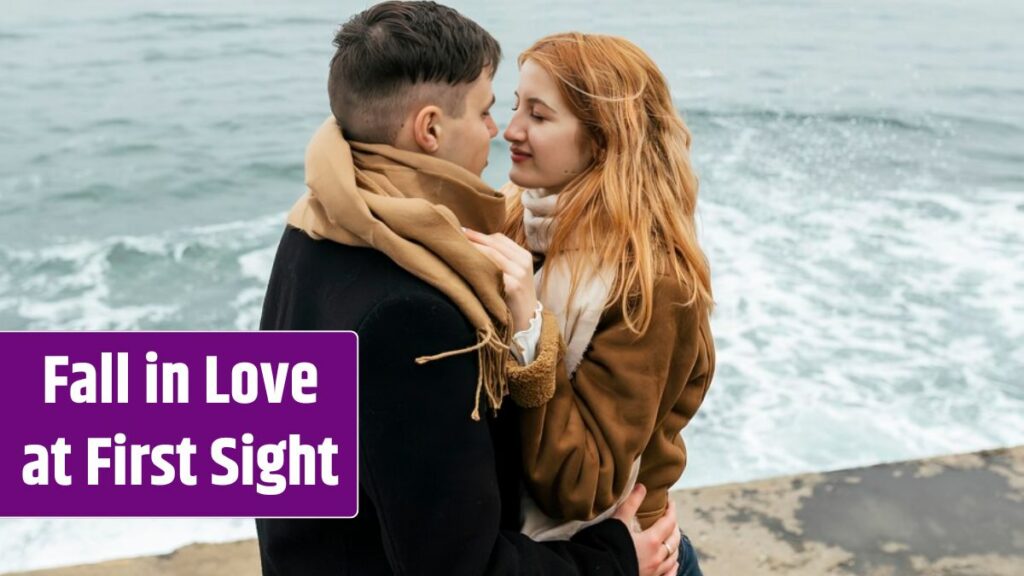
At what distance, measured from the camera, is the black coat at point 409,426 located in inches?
59.0

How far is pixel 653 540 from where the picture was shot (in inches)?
79.3

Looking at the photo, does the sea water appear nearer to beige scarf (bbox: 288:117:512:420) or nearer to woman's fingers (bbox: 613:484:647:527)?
woman's fingers (bbox: 613:484:647:527)

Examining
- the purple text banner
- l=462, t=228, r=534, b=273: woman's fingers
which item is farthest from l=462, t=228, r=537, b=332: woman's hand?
the purple text banner

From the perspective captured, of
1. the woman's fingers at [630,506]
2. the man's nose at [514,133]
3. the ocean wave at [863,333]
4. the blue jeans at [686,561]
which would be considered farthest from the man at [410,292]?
the ocean wave at [863,333]

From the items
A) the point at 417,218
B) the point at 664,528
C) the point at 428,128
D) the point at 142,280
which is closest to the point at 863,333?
the point at 142,280

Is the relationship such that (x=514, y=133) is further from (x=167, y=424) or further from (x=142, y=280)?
(x=142, y=280)

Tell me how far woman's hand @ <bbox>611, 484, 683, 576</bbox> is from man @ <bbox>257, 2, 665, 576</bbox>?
0.18 m

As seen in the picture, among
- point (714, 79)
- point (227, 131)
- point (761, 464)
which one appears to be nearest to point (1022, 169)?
point (714, 79)

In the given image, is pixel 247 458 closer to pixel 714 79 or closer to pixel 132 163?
pixel 132 163

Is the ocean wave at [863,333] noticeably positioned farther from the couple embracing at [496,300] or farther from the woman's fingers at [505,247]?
the woman's fingers at [505,247]

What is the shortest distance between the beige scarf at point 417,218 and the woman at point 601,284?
101 millimetres

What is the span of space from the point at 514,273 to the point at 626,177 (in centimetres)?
41

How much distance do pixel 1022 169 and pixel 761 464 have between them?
7.21 m

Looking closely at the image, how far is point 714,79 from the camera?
51.0ft
